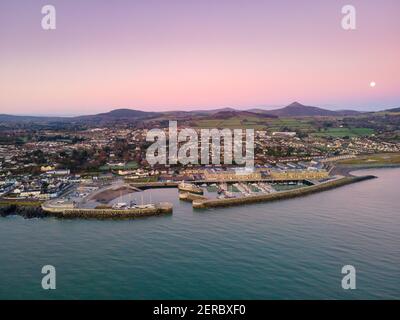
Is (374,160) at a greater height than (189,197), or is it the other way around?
(374,160)

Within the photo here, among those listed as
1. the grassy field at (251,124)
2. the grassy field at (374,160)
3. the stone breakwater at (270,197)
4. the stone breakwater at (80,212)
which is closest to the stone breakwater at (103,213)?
the stone breakwater at (80,212)

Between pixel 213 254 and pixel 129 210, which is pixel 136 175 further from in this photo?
pixel 213 254

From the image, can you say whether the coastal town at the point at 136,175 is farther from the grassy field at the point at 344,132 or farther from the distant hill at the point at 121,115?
the distant hill at the point at 121,115

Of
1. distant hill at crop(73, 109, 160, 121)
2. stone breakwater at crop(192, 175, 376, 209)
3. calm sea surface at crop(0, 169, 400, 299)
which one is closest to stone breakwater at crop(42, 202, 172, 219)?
calm sea surface at crop(0, 169, 400, 299)

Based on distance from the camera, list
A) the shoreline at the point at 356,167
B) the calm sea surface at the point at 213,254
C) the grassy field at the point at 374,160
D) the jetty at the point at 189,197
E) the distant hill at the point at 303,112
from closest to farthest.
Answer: the calm sea surface at the point at 213,254 → the jetty at the point at 189,197 → the shoreline at the point at 356,167 → the grassy field at the point at 374,160 → the distant hill at the point at 303,112

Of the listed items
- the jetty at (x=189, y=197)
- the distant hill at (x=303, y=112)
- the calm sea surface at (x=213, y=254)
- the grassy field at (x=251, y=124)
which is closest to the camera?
the calm sea surface at (x=213, y=254)

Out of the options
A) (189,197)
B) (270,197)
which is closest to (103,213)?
(189,197)
